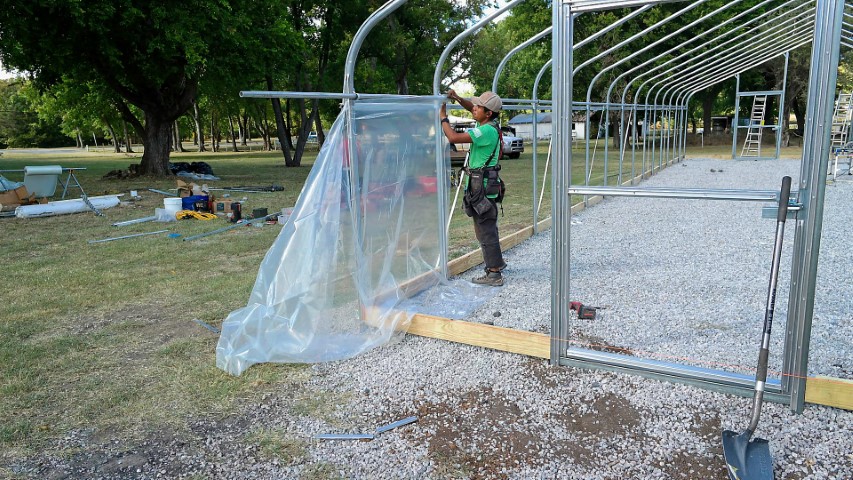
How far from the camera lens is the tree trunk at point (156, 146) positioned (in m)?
16.1

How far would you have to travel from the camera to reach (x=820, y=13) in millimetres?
2656

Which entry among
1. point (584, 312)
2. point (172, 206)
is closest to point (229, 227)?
point (172, 206)

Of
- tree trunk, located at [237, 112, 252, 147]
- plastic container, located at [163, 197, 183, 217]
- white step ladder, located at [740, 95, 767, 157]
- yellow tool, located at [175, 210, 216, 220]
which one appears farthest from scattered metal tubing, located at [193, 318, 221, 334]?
tree trunk, located at [237, 112, 252, 147]

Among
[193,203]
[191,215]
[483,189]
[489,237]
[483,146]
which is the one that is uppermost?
[483,146]

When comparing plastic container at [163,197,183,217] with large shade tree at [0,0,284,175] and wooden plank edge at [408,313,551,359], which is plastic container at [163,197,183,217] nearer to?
large shade tree at [0,0,284,175]

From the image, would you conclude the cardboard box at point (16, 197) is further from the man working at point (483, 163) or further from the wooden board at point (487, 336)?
the wooden board at point (487, 336)

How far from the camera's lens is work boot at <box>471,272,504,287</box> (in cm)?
532

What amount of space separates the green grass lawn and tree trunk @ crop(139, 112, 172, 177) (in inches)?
306

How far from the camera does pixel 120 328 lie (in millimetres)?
4480

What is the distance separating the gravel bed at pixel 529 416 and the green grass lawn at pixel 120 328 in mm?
217

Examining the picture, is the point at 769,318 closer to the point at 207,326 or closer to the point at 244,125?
the point at 207,326

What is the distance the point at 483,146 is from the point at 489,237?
2.66 ft

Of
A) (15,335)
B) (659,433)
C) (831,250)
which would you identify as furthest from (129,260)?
(831,250)

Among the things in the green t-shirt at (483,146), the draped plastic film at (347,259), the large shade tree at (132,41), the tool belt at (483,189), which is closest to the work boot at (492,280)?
the draped plastic film at (347,259)
